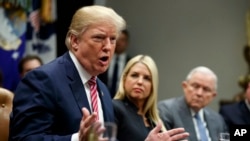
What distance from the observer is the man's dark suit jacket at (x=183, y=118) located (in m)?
3.73

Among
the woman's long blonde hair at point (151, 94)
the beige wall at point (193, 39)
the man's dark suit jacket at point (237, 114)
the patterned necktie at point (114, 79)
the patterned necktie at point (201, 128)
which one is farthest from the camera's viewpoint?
the beige wall at point (193, 39)

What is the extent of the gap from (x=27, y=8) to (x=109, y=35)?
2.62 metres

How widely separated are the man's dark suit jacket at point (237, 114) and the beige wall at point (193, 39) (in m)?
1.28

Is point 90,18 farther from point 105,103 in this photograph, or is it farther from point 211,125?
point 211,125

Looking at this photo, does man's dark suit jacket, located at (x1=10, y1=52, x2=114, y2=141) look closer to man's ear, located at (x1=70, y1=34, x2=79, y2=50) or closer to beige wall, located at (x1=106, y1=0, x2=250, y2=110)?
man's ear, located at (x1=70, y1=34, x2=79, y2=50)

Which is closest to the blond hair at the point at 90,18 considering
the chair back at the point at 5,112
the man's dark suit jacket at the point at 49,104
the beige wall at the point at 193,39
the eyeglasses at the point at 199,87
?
the man's dark suit jacket at the point at 49,104

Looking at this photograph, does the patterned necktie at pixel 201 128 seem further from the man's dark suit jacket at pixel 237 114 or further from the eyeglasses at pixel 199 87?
the man's dark suit jacket at pixel 237 114

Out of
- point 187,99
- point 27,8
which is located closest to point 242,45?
point 187,99

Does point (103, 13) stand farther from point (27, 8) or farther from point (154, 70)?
point (27, 8)

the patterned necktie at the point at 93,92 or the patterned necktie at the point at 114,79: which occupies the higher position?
the patterned necktie at the point at 93,92

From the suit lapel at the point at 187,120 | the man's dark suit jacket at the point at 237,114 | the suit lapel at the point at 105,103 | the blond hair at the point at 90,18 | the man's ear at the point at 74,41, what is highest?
the blond hair at the point at 90,18

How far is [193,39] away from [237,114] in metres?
1.49

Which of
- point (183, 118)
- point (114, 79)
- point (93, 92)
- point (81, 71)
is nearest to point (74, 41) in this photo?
point (81, 71)

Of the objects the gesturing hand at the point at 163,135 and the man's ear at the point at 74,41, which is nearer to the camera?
the gesturing hand at the point at 163,135
